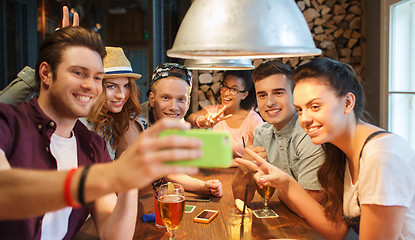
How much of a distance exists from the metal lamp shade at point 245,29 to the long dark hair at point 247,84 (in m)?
2.70

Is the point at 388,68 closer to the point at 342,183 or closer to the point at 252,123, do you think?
the point at 252,123

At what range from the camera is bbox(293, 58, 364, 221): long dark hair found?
1451mm

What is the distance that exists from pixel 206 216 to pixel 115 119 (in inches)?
38.6

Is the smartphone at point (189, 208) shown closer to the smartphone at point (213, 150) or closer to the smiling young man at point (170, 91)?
the smiling young man at point (170, 91)

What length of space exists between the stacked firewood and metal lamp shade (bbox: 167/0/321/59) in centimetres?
368

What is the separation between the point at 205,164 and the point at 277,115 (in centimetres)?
164

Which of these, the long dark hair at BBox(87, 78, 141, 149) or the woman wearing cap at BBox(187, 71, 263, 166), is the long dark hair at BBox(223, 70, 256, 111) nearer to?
the woman wearing cap at BBox(187, 71, 263, 166)

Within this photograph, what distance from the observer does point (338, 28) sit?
4.41 metres

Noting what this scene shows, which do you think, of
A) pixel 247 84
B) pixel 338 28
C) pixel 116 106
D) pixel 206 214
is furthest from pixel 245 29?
pixel 338 28

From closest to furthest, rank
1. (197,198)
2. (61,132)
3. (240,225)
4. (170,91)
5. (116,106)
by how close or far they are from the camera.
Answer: (240,225) < (61,132) < (197,198) < (116,106) < (170,91)

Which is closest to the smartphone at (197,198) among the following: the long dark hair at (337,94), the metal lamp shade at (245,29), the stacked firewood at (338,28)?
the long dark hair at (337,94)

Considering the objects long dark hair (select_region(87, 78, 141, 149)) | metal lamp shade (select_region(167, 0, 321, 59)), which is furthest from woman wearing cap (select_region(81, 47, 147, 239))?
metal lamp shade (select_region(167, 0, 321, 59))

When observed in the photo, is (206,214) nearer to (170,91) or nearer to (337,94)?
(337,94)

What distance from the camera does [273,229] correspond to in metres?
1.47
